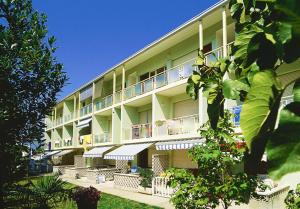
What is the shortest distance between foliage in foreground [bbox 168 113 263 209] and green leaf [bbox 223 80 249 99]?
6311 mm

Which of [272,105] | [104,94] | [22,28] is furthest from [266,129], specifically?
[104,94]

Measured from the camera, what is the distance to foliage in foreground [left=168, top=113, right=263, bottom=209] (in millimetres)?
7384

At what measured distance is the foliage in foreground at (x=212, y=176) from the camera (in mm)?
7384

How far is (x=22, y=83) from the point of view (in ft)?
25.7

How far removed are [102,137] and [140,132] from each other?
795 centimetres

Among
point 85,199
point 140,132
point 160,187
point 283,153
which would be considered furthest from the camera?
point 140,132

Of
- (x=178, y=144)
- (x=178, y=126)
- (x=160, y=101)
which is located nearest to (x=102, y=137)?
(x=160, y=101)

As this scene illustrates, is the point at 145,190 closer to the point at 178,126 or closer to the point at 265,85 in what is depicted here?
the point at 178,126

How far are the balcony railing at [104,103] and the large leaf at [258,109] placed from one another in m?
29.4

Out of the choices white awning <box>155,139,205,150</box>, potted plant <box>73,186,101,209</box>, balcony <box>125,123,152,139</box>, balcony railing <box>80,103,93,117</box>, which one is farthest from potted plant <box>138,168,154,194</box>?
balcony railing <box>80,103,93,117</box>

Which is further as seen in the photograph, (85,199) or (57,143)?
(57,143)

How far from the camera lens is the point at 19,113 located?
25.2ft

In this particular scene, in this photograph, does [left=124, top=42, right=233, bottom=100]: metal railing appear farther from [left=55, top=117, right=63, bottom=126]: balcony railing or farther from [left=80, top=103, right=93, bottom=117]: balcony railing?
[left=55, top=117, right=63, bottom=126]: balcony railing

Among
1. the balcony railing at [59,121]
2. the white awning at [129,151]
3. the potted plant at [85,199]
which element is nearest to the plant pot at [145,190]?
the white awning at [129,151]
